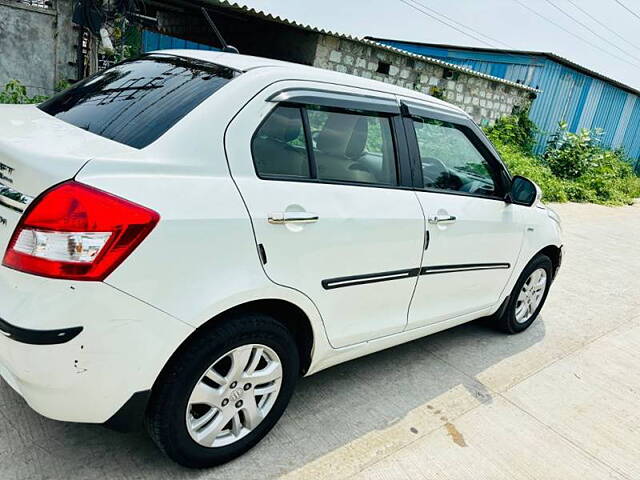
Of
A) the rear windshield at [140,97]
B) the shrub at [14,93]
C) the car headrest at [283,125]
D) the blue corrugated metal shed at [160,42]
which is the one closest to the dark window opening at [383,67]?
the blue corrugated metal shed at [160,42]

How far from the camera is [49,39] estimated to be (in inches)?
247

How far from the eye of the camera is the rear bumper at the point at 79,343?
1616 millimetres

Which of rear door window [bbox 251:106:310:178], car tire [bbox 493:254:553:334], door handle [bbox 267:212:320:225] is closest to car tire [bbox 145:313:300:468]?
door handle [bbox 267:212:320:225]

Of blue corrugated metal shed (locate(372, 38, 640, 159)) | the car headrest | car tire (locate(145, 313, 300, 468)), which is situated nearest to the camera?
A: car tire (locate(145, 313, 300, 468))

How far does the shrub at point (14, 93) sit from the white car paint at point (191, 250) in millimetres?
4094

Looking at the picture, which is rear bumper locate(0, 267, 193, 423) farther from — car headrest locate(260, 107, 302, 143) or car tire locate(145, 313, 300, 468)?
car headrest locate(260, 107, 302, 143)

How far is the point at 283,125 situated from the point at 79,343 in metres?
1.19

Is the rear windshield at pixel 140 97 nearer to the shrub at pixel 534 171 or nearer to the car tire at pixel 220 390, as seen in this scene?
the car tire at pixel 220 390

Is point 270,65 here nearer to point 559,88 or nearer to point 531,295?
point 531,295

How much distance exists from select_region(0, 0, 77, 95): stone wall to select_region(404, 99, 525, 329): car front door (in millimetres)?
5546

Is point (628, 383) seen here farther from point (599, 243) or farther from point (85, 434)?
point (599, 243)

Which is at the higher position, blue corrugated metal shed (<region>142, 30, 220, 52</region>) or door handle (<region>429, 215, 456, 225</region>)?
blue corrugated metal shed (<region>142, 30, 220, 52</region>)

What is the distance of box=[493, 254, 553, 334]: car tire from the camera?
377cm

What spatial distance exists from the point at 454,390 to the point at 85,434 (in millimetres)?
2079
